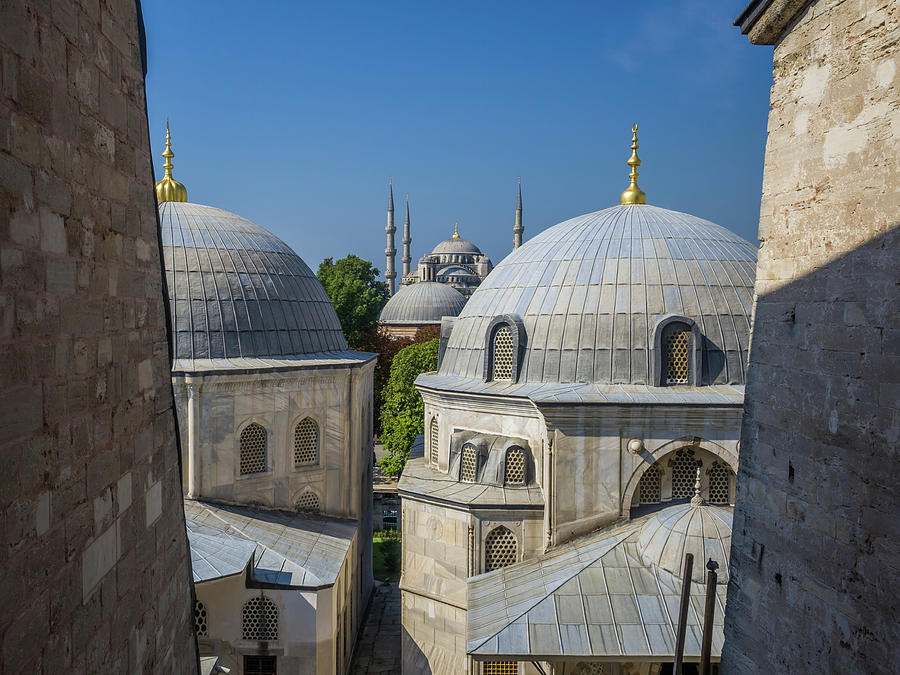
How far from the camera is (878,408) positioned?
152 inches

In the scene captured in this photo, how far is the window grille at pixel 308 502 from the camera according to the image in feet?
48.0

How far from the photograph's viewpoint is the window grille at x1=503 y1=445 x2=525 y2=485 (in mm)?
12469

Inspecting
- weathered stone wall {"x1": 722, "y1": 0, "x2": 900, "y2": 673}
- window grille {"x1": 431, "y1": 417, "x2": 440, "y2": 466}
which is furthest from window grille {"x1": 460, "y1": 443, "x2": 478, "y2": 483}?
weathered stone wall {"x1": 722, "y1": 0, "x2": 900, "y2": 673}

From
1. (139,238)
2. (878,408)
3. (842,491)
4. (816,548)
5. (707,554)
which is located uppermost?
(139,238)

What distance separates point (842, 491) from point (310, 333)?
42.2ft

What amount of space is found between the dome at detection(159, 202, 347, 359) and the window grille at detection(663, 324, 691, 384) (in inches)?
308

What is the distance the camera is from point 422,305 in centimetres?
4522

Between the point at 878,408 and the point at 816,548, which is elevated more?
the point at 878,408

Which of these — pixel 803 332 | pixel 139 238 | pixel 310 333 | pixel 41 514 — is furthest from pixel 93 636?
pixel 310 333

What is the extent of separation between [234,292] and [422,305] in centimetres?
3088

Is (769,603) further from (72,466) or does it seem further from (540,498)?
(540,498)

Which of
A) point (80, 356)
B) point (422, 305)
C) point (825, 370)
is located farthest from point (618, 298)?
point (422, 305)

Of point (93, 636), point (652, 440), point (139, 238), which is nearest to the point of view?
point (93, 636)

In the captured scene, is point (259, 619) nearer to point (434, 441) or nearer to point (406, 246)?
point (434, 441)
